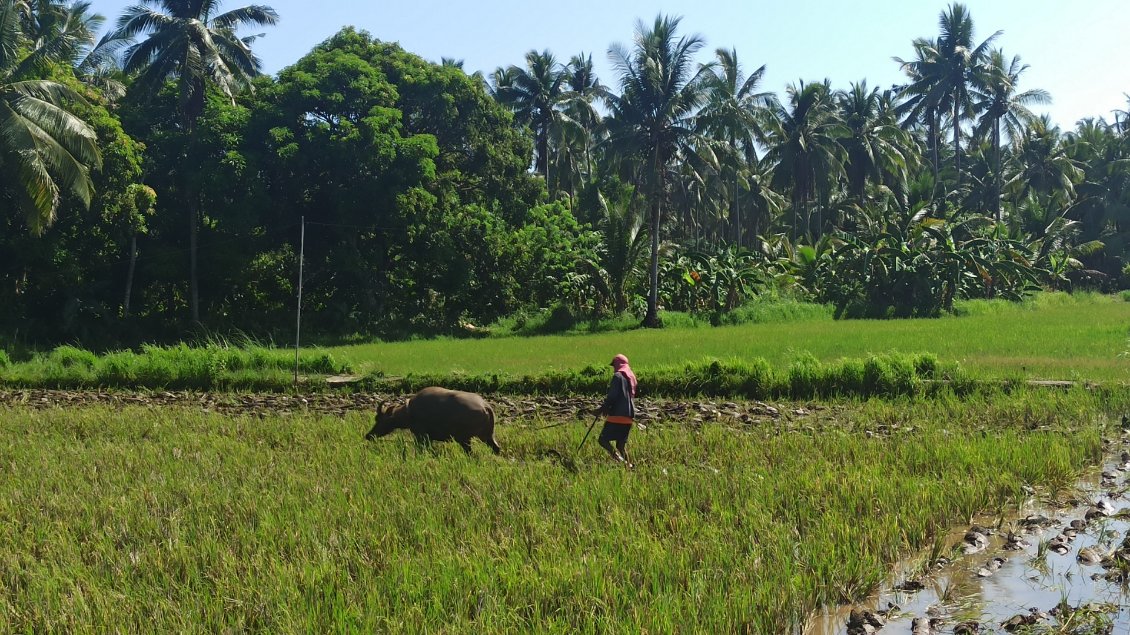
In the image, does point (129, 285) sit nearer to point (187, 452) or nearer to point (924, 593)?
point (187, 452)

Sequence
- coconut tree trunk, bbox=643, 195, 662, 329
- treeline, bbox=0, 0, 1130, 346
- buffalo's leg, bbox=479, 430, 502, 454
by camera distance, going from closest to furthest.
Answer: buffalo's leg, bbox=479, 430, 502, 454, treeline, bbox=0, 0, 1130, 346, coconut tree trunk, bbox=643, 195, 662, 329

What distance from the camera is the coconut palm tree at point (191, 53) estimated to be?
76.7 ft

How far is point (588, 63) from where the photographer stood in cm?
3994

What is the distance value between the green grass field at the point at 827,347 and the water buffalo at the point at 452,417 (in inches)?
228

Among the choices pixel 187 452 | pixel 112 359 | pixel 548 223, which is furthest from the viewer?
pixel 548 223

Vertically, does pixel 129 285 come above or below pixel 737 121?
below

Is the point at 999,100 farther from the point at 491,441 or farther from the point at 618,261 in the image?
the point at 491,441

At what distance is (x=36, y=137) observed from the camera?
17141 millimetres

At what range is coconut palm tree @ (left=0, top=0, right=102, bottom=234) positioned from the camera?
17.0 meters

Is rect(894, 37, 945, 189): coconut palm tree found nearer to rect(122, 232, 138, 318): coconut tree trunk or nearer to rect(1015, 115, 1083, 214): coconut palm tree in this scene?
rect(1015, 115, 1083, 214): coconut palm tree

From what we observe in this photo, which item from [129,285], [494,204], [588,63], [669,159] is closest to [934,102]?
[588,63]

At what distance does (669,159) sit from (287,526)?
21325mm

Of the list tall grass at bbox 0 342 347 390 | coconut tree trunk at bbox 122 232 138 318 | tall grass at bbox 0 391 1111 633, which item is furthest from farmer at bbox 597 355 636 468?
coconut tree trunk at bbox 122 232 138 318

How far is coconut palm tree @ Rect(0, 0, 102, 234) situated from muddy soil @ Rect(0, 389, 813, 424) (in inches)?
180
